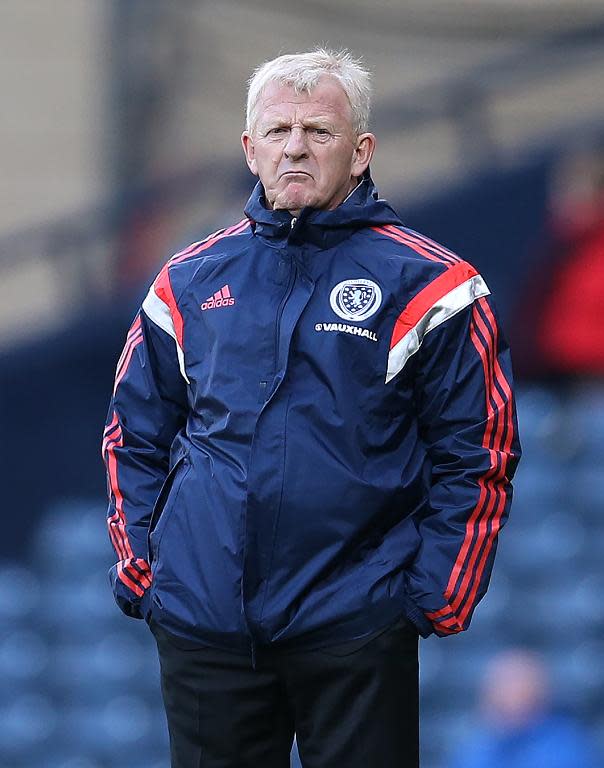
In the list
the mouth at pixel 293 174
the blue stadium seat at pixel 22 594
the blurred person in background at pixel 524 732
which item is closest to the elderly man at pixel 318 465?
the mouth at pixel 293 174

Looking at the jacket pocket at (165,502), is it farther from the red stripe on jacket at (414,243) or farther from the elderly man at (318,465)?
the red stripe on jacket at (414,243)

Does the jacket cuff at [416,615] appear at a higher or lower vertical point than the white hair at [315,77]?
lower

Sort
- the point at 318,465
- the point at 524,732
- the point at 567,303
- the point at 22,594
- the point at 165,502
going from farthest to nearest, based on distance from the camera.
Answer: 1. the point at 22,594
2. the point at 567,303
3. the point at 524,732
4. the point at 165,502
5. the point at 318,465

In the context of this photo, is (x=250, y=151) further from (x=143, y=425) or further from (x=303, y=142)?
(x=143, y=425)

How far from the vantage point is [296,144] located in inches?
69.1

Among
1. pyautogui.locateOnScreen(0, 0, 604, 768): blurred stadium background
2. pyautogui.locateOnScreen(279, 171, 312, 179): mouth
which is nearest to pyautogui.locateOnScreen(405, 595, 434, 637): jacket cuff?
pyautogui.locateOnScreen(279, 171, 312, 179): mouth

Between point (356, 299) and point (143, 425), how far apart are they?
333 millimetres

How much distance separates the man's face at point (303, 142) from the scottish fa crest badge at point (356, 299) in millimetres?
114

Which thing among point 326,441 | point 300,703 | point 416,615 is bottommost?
point 300,703

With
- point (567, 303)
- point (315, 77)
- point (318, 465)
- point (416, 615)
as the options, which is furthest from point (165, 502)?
point (567, 303)

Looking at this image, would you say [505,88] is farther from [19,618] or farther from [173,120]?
[19,618]

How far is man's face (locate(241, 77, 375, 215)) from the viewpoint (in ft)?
5.79

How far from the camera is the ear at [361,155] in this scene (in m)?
1.82

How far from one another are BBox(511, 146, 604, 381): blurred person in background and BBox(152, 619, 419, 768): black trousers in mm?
2934
